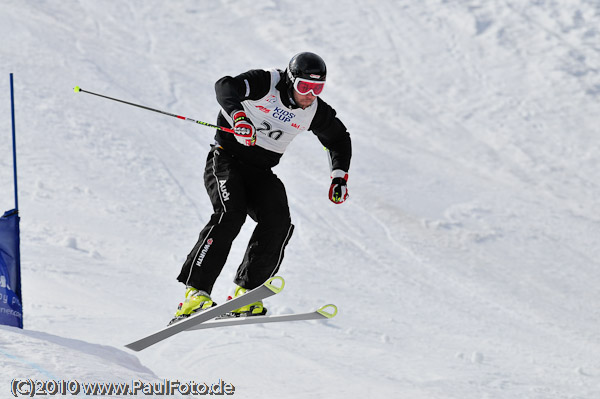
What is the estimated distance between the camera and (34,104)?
12227 mm

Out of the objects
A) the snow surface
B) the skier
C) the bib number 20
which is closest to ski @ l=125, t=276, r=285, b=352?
the skier

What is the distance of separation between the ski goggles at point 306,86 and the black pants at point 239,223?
0.63m

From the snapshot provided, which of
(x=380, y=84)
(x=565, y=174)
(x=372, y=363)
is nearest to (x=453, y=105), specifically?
(x=380, y=84)

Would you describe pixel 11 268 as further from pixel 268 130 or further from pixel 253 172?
pixel 268 130

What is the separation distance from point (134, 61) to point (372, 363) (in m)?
10.2

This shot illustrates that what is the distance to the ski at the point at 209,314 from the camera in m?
4.58

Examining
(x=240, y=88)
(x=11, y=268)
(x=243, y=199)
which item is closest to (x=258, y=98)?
(x=240, y=88)

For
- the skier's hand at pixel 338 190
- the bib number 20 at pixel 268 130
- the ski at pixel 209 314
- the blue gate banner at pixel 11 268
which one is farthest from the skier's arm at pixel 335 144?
the blue gate banner at pixel 11 268

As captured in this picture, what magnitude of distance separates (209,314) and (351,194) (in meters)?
7.13

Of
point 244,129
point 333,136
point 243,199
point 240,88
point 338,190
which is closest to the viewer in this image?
point 244,129

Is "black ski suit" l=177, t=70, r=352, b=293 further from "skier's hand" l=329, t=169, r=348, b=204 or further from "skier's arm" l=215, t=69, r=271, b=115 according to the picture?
"skier's hand" l=329, t=169, r=348, b=204

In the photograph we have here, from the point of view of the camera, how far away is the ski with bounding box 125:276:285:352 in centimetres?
458

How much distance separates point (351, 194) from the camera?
1153 cm

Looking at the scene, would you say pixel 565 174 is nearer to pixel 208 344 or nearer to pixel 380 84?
pixel 380 84
